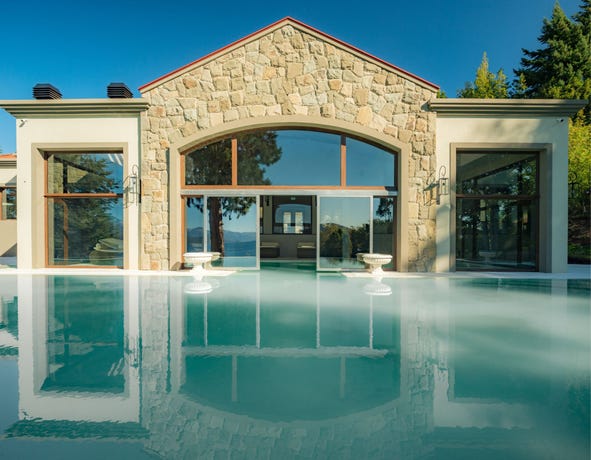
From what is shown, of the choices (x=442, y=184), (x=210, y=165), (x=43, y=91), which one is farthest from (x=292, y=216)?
(x=43, y=91)

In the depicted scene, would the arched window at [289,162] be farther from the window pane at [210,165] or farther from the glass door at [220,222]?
the glass door at [220,222]

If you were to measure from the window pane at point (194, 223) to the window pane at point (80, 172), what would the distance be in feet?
9.48

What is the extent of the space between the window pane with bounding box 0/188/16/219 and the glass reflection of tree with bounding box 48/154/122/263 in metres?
6.08

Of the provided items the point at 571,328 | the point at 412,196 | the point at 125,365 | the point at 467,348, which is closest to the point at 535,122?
the point at 412,196

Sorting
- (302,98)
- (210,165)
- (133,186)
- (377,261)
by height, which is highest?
(302,98)

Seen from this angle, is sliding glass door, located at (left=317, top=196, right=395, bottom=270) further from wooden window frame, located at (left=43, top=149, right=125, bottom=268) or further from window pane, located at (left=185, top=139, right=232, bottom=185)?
wooden window frame, located at (left=43, top=149, right=125, bottom=268)

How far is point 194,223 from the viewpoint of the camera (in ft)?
36.6

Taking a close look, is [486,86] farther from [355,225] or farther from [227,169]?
[227,169]

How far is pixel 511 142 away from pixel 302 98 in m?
6.78

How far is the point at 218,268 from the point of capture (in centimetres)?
1138

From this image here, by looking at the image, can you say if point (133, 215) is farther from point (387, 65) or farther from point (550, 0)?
point (550, 0)

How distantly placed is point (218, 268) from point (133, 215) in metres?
3.22

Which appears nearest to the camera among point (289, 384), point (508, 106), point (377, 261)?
point (289, 384)

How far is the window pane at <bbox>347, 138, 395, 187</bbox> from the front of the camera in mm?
11062
